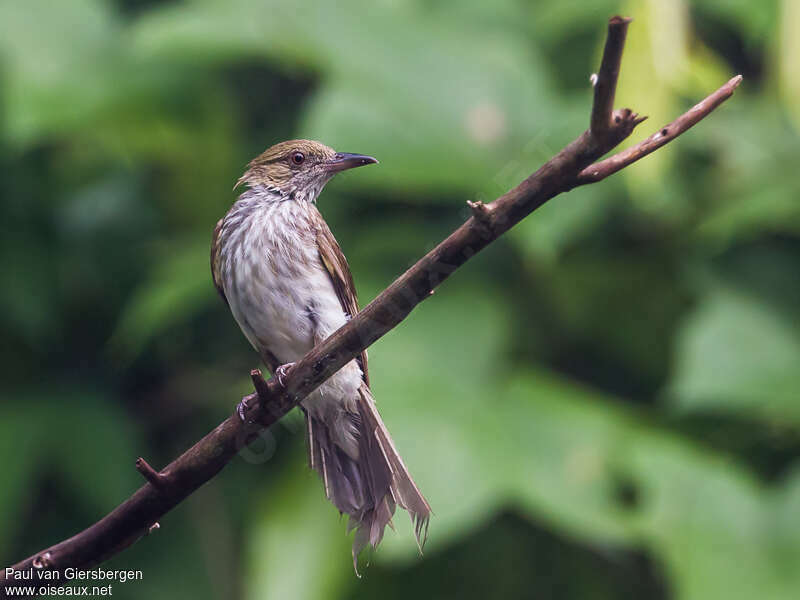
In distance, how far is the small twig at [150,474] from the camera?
170 cm

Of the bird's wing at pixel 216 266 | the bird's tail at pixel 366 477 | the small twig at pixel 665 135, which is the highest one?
the bird's wing at pixel 216 266

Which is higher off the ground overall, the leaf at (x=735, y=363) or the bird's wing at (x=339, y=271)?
the bird's wing at (x=339, y=271)

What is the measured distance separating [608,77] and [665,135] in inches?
5.5

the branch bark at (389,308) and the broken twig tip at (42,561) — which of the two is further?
the broken twig tip at (42,561)

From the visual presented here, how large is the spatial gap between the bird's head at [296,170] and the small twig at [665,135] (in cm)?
162

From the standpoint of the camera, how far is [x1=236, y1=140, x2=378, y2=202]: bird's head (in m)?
3.12

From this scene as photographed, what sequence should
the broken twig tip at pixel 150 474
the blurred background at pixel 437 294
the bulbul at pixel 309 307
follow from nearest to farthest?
the broken twig tip at pixel 150 474 < the bulbul at pixel 309 307 < the blurred background at pixel 437 294

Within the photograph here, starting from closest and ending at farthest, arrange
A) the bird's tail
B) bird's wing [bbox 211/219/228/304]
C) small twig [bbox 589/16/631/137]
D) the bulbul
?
1. small twig [bbox 589/16/631/137]
2. the bird's tail
3. the bulbul
4. bird's wing [bbox 211/219/228/304]

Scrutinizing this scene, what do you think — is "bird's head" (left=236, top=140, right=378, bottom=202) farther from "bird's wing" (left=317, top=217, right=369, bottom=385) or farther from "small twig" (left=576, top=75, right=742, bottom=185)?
"small twig" (left=576, top=75, right=742, bottom=185)

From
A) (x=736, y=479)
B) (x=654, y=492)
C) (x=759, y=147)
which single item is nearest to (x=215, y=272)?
(x=654, y=492)

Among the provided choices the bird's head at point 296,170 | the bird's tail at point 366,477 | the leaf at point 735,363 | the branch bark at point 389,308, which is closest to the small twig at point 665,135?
the branch bark at point 389,308

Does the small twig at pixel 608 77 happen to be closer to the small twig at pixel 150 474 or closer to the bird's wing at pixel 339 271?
the small twig at pixel 150 474

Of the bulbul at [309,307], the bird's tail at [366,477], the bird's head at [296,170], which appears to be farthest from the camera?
the bird's head at [296,170]

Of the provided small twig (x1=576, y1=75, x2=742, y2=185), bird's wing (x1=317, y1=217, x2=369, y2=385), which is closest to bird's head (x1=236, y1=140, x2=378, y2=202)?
bird's wing (x1=317, y1=217, x2=369, y2=385)
